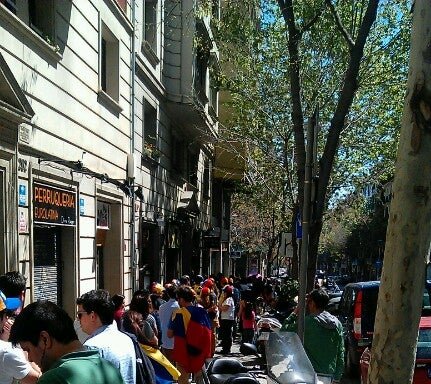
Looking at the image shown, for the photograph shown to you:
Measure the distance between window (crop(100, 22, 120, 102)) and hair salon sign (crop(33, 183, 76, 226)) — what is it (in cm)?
381

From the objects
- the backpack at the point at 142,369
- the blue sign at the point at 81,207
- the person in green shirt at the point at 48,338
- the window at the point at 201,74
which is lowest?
the backpack at the point at 142,369

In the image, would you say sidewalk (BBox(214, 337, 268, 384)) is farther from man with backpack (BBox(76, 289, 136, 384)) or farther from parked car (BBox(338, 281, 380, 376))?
man with backpack (BBox(76, 289, 136, 384))

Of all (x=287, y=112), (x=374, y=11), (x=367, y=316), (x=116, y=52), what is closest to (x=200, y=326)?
(x=367, y=316)

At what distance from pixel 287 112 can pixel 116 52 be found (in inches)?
330

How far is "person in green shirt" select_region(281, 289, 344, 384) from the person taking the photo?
6113mm

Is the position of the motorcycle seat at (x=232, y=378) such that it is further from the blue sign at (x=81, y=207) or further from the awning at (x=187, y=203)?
the awning at (x=187, y=203)

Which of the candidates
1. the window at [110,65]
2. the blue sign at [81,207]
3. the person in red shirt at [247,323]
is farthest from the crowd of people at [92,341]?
the window at [110,65]

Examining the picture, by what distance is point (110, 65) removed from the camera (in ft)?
47.8

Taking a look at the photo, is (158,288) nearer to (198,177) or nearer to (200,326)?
(200,326)

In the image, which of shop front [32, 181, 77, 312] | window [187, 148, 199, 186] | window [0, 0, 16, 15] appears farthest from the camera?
window [187, 148, 199, 186]

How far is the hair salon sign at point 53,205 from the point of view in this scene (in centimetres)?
984

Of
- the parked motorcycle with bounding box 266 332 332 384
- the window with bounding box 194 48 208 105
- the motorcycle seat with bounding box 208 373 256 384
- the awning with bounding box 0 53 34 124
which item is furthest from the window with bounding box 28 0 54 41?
the window with bounding box 194 48 208 105

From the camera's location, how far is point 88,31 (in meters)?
12.4

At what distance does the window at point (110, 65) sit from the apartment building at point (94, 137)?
0.03 meters
